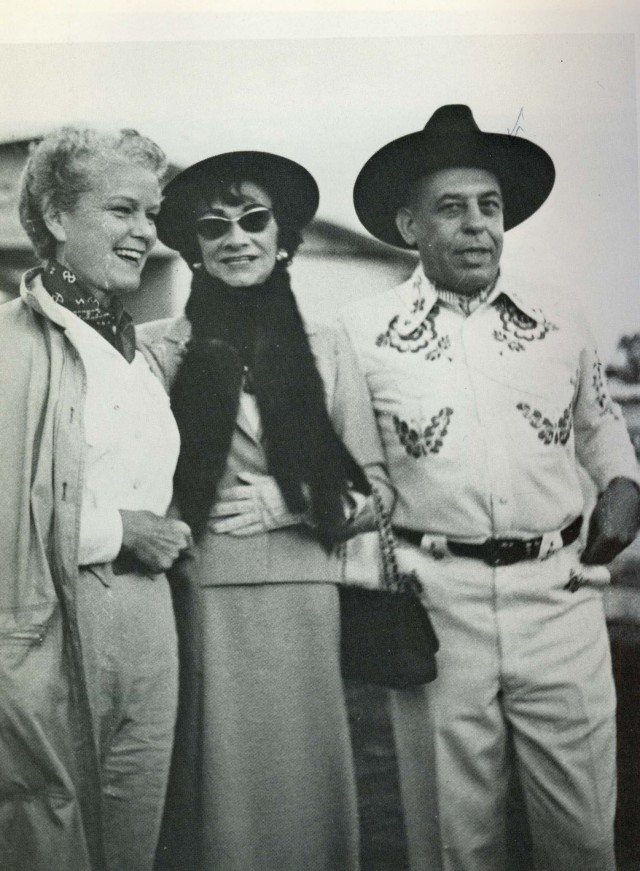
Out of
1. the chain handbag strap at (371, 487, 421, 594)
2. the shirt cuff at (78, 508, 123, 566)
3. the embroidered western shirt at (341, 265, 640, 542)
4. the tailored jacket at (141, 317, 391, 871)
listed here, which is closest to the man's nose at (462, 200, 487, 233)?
the embroidered western shirt at (341, 265, 640, 542)

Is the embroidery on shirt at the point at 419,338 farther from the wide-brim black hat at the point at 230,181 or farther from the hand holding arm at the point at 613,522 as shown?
the hand holding arm at the point at 613,522

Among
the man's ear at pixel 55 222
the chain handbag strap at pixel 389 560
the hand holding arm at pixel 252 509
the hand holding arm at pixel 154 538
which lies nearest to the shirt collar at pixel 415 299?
the chain handbag strap at pixel 389 560

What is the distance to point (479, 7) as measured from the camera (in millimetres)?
2434

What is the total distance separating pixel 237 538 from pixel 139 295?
0.72 m

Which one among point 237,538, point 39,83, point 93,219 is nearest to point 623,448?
point 237,538

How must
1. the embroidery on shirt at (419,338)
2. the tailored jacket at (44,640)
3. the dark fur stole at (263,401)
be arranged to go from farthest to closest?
the embroidery on shirt at (419,338)
the dark fur stole at (263,401)
the tailored jacket at (44,640)

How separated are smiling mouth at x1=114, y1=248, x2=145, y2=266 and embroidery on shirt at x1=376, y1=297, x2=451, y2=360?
2.28 feet

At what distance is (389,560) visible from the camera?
227 centimetres

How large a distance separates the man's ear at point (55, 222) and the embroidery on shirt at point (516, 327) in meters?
1.23

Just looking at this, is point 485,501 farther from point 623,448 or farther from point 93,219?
point 93,219

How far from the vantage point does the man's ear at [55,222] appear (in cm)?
225

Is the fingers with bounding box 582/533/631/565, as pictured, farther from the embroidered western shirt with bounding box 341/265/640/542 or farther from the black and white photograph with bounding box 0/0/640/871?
the embroidered western shirt with bounding box 341/265/640/542

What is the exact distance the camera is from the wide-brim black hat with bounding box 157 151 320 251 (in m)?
2.28

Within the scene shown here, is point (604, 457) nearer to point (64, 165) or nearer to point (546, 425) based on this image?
point (546, 425)
